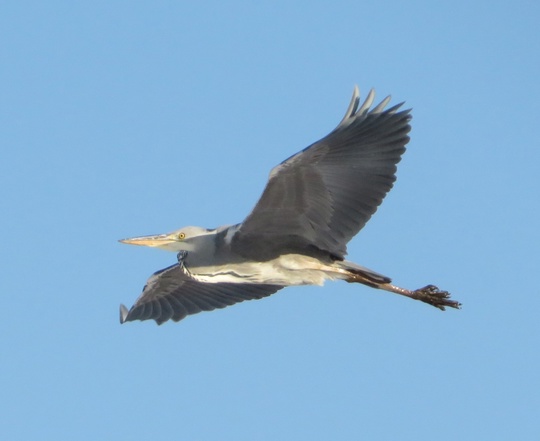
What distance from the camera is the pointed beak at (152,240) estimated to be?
12.3m

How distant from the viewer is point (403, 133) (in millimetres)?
11227

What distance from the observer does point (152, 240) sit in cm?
1236

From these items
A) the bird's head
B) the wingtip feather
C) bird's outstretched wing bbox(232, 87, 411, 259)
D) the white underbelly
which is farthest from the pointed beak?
the wingtip feather

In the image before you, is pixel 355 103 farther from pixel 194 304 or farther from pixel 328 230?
pixel 194 304

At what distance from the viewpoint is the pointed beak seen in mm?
12266

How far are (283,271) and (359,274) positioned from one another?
29.4 inches

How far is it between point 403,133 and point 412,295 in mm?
1820

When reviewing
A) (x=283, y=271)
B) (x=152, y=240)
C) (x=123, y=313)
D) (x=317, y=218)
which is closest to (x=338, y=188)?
(x=317, y=218)

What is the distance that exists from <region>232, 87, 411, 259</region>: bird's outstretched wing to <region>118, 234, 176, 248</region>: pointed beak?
3.36 feet

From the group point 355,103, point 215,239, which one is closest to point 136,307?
point 215,239

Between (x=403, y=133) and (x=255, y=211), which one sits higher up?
(x=403, y=133)

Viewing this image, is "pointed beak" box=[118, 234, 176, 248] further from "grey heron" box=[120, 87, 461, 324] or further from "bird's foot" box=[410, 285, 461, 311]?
"bird's foot" box=[410, 285, 461, 311]

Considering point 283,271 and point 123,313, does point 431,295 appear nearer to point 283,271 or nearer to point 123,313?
point 283,271

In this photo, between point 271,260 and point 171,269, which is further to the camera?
point 171,269
